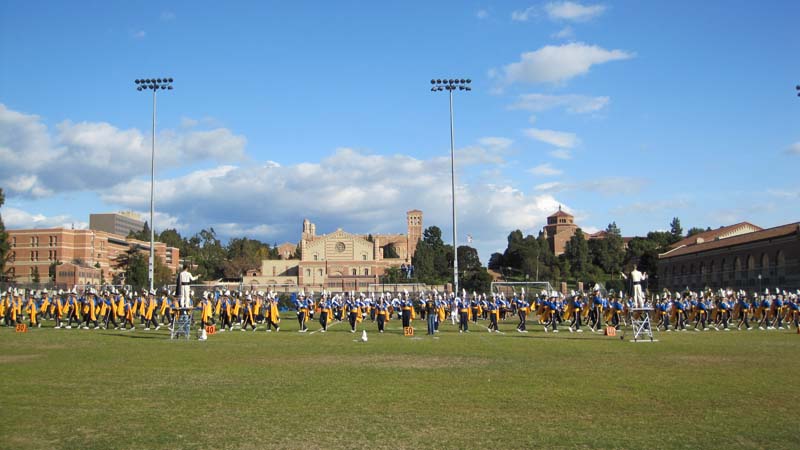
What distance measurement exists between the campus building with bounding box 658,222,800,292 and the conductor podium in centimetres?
4504

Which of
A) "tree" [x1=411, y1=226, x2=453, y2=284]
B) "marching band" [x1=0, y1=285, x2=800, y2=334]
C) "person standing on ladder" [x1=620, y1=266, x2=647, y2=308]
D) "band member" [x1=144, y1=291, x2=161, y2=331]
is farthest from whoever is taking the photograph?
"tree" [x1=411, y1=226, x2=453, y2=284]

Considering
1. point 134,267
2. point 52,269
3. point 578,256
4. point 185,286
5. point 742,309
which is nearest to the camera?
point 185,286

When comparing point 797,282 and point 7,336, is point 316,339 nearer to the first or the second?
point 7,336

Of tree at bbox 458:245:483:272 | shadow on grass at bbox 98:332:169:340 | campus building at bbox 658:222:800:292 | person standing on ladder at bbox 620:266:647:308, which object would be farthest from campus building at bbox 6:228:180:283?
person standing on ladder at bbox 620:266:647:308

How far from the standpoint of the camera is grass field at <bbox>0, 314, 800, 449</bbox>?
29.7 feet

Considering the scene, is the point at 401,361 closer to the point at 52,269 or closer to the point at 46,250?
the point at 52,269

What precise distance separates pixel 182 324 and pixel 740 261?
68627 mm

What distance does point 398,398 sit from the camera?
1200cm

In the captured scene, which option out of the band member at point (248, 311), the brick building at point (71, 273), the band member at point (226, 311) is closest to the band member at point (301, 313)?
the band member at point (248, 311)

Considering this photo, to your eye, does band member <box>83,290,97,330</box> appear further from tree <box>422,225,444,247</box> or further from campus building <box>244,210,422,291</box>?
tree <box>422,225,444,247</box>

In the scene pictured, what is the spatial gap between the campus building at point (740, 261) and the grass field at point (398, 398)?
1703 inches


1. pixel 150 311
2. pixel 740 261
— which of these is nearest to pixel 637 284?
pixel 150 311

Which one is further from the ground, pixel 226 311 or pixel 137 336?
pixel 226 311

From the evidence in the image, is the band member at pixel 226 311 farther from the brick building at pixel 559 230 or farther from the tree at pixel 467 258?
the brick building at pixel 559 230
